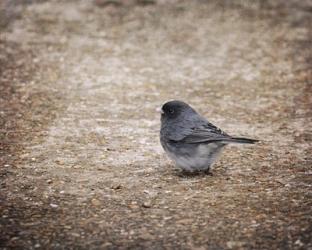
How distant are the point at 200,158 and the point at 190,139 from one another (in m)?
0.21

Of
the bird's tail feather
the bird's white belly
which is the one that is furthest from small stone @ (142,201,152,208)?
the bird's tail feather

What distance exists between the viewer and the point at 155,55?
Result: 35.7ft

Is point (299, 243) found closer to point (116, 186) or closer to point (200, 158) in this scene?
point (200, 158)

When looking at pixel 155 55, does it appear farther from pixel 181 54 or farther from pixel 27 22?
pixel 27 22

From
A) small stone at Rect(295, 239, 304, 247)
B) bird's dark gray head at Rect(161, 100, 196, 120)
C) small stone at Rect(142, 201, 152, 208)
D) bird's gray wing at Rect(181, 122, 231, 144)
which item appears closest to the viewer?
small stone at Rect(295, 239, 304, 247)

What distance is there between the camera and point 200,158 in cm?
618

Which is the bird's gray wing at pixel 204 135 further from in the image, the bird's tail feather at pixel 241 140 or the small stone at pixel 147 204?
the small stone at pixel 147 204

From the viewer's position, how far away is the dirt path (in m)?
5.30

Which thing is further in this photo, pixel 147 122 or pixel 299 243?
pixel 147 122

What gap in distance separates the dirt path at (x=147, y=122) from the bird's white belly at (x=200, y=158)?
0.14 meters

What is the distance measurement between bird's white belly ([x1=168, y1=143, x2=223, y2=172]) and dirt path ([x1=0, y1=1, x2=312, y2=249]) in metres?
0.14

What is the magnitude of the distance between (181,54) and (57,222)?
19.9 ft

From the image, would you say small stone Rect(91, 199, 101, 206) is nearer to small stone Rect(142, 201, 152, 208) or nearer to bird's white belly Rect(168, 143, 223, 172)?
small stone Rect(142, 201, 152, 208)

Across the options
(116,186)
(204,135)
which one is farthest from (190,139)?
(116,186)
